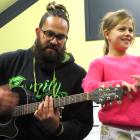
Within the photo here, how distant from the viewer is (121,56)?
1.73 metres

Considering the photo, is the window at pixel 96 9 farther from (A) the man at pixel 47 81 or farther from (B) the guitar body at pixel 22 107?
(B) the guitar body at pixel 22 107

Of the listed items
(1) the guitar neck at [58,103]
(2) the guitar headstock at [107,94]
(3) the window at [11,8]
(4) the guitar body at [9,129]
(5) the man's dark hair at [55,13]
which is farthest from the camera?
(3) the window at [11,8]

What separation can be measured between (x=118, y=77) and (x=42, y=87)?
0.48m

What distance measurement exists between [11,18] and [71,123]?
1692 millimetres

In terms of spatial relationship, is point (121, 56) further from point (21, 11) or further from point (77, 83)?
point (21, 11)

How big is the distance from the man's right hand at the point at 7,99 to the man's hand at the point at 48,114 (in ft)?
0.69

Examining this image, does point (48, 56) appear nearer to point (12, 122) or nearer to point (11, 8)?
point (12, 122)

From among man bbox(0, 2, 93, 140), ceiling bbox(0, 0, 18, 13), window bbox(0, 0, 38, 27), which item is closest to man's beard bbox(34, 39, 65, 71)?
man bbox(0, 2, 93, 140)

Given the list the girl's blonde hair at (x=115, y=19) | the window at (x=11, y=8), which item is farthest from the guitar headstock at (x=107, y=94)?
the window at (x=11, y=8)

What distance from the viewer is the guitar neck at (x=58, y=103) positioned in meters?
1.67

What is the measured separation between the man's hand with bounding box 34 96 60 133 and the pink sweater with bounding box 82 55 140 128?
21 centimetres

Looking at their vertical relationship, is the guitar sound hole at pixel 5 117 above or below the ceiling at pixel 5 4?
below

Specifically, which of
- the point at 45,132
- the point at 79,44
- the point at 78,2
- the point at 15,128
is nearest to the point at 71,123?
the point at 45,132

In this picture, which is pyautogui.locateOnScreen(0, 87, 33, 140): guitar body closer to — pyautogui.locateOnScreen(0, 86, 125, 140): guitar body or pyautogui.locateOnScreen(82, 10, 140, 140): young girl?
pyautogui.locateOnScreen(0, 86, 125, 140): guitar body
